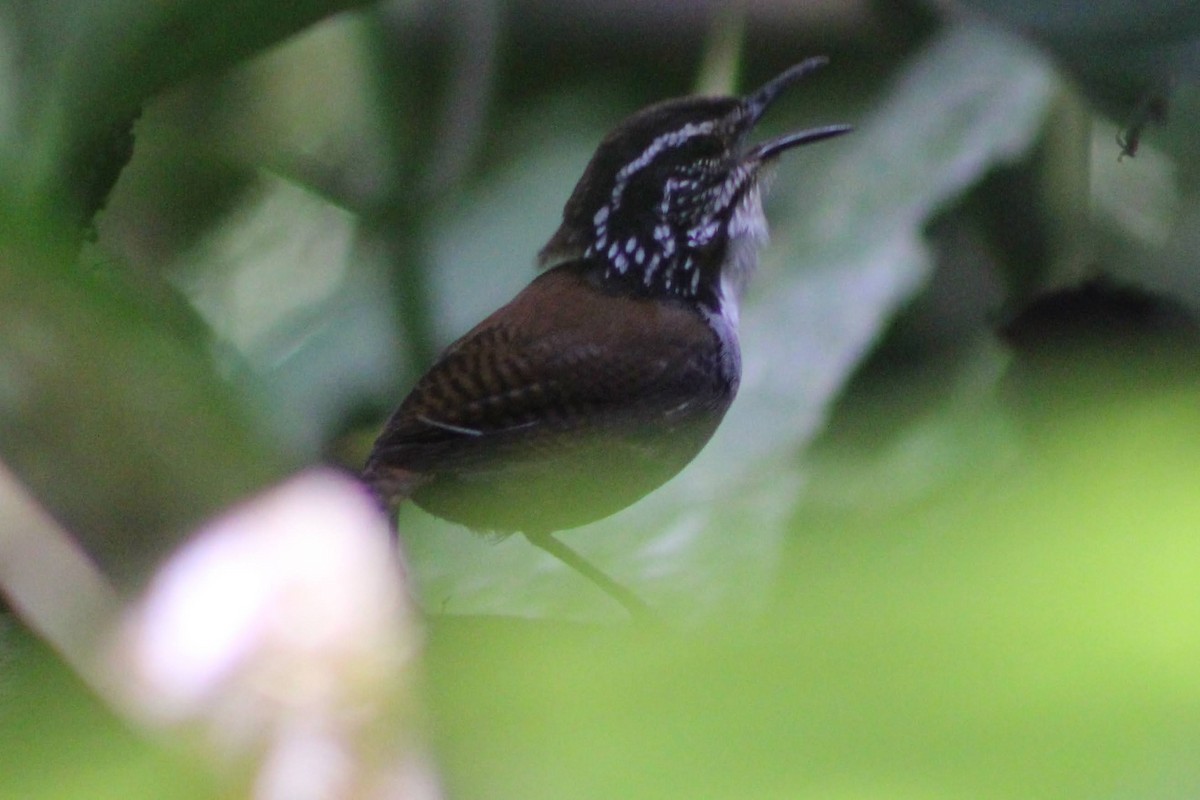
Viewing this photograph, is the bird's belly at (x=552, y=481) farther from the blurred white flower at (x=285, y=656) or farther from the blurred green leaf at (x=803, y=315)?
the blurred white flower at (x=285, y=656)

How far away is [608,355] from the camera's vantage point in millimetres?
1102

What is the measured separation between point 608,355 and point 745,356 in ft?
1.35

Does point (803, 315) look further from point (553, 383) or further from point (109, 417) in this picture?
point (109, 417)

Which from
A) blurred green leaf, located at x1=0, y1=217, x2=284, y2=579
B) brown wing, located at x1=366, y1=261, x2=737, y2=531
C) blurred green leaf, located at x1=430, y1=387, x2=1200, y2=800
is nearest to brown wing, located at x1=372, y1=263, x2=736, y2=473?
brown wing, located at x1=366, y1=261, x2=737, y2=531

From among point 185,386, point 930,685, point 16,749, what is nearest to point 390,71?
point 185,386

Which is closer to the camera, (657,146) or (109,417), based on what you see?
(109,417)

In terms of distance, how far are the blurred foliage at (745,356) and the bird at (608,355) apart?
4 cm

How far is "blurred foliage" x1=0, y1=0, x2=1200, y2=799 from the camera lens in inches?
12.4

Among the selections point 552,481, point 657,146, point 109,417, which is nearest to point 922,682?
point 109,417

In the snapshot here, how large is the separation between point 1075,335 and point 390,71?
123 cm

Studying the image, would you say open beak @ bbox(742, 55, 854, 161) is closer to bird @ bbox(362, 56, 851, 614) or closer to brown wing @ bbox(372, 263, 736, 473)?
bird @ bbox(362, 56, 851, 614)

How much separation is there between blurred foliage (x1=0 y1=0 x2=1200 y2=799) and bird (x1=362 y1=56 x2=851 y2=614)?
0.04 m

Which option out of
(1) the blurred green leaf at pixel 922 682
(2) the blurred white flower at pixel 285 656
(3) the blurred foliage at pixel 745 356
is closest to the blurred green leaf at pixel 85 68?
(3) the blurred foliage at pixel 745 356

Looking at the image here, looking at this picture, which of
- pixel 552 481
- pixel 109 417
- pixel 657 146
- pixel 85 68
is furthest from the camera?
pixel 657 146
